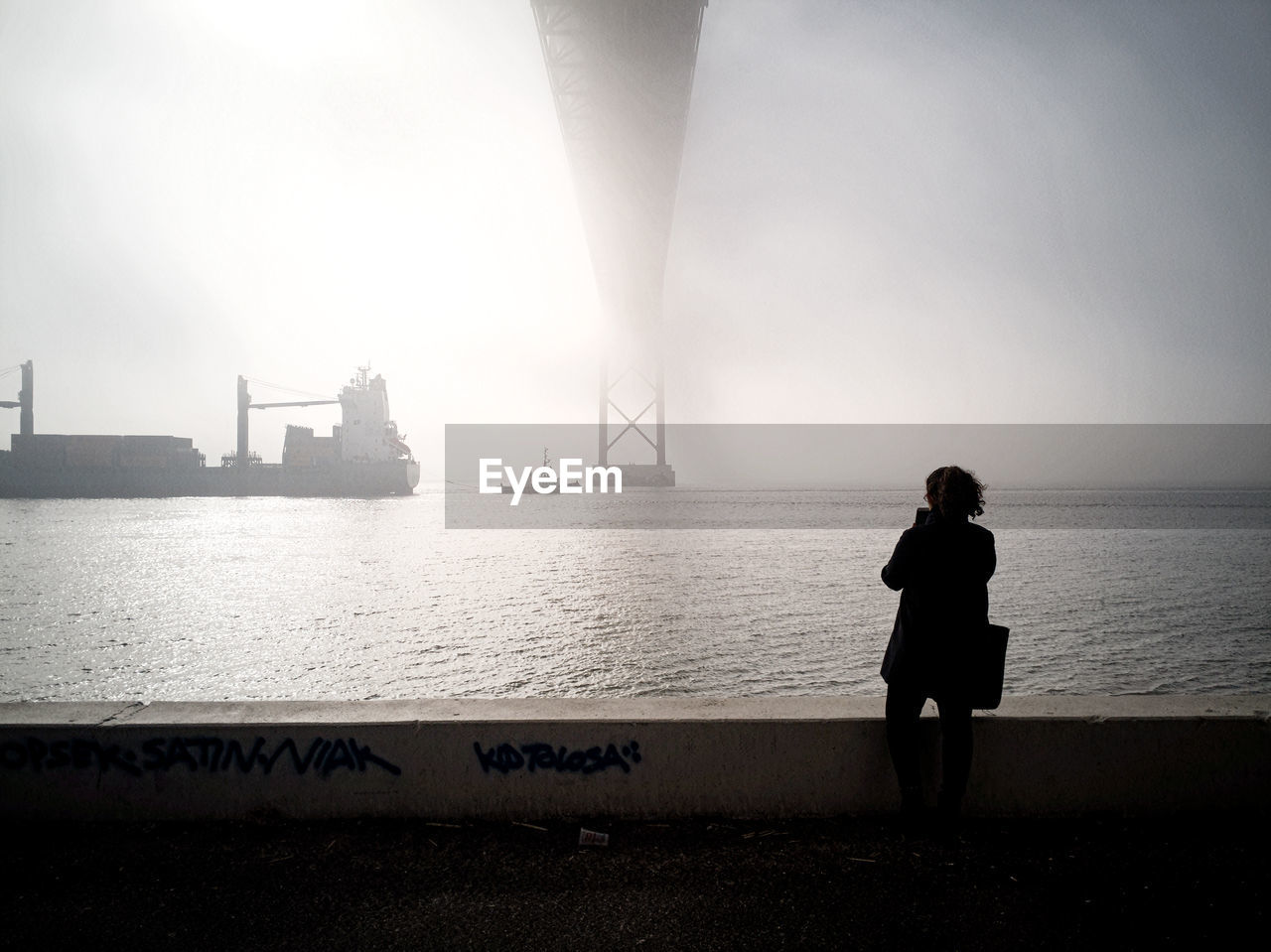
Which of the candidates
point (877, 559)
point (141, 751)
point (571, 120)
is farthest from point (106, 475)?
point (141, 751)

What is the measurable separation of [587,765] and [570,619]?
10180 mm

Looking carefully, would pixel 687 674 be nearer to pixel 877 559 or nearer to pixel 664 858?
pixel 664 858

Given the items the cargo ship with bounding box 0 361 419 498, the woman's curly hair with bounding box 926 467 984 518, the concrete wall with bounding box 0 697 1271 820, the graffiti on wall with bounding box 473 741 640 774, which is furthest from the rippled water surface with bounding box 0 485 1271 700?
the cargo ship with bounding box 0 361 419 498

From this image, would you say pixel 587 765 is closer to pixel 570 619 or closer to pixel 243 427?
pixel 570 619

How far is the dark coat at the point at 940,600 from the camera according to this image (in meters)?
2.25

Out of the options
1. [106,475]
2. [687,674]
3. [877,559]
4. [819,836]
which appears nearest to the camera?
[819,836]

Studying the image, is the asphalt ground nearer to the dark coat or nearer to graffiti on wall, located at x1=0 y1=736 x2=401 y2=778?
graffiti on wall, located at x1=0 y1=736 x2=401 y2=778

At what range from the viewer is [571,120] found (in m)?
27.0

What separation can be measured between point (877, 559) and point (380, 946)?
21.0m

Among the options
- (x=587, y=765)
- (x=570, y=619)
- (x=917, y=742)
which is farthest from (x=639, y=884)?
(x=570, y=619)

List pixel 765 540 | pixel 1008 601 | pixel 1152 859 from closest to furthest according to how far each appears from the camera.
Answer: pixel 1152 859, pixel 1008 601, pixel 765 540

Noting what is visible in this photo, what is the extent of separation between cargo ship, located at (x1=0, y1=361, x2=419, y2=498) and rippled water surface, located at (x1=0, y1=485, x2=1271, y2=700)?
3602 centimetres

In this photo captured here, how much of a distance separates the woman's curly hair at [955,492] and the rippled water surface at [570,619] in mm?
5675

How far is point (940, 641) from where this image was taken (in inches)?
89.1
